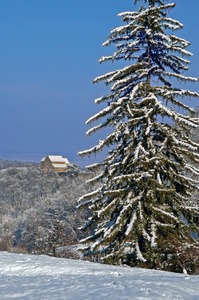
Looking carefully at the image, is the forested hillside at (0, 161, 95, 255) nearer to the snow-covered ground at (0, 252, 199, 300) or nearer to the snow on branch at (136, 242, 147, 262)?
the snow on branch at (136, 242, 147, 262)

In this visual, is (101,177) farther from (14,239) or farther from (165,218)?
(14,239)

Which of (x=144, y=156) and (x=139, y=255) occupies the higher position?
(x=144, y=156)

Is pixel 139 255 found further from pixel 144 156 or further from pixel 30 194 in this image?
pixel 30 194

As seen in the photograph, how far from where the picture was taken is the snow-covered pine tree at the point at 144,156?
10000 mm

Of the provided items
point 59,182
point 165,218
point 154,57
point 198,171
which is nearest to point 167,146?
point 198,171

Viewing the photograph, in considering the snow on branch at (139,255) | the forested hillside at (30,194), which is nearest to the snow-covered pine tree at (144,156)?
the snow on branch at (139,255)

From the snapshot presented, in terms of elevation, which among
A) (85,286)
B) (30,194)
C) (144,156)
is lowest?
(85,286)

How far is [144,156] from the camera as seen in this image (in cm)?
1012

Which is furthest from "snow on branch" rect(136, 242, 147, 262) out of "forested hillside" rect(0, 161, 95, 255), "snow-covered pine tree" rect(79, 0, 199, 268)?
"forested hillside" rect(0, 161, 95, 255)

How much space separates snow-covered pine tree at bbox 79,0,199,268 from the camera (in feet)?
32.8

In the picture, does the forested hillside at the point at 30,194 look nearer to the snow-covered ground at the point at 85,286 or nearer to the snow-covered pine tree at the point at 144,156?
the snow-covered pine tree at the point at 144,156

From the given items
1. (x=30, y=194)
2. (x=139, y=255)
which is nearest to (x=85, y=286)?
(x=139, y=255)

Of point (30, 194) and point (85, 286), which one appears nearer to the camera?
point (85, 286)

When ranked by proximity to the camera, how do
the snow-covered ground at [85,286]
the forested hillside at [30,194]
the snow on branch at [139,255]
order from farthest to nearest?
the forested hillside at [30,194], the snow on branch at [139,255], the snow-covered ground at [85,286]
